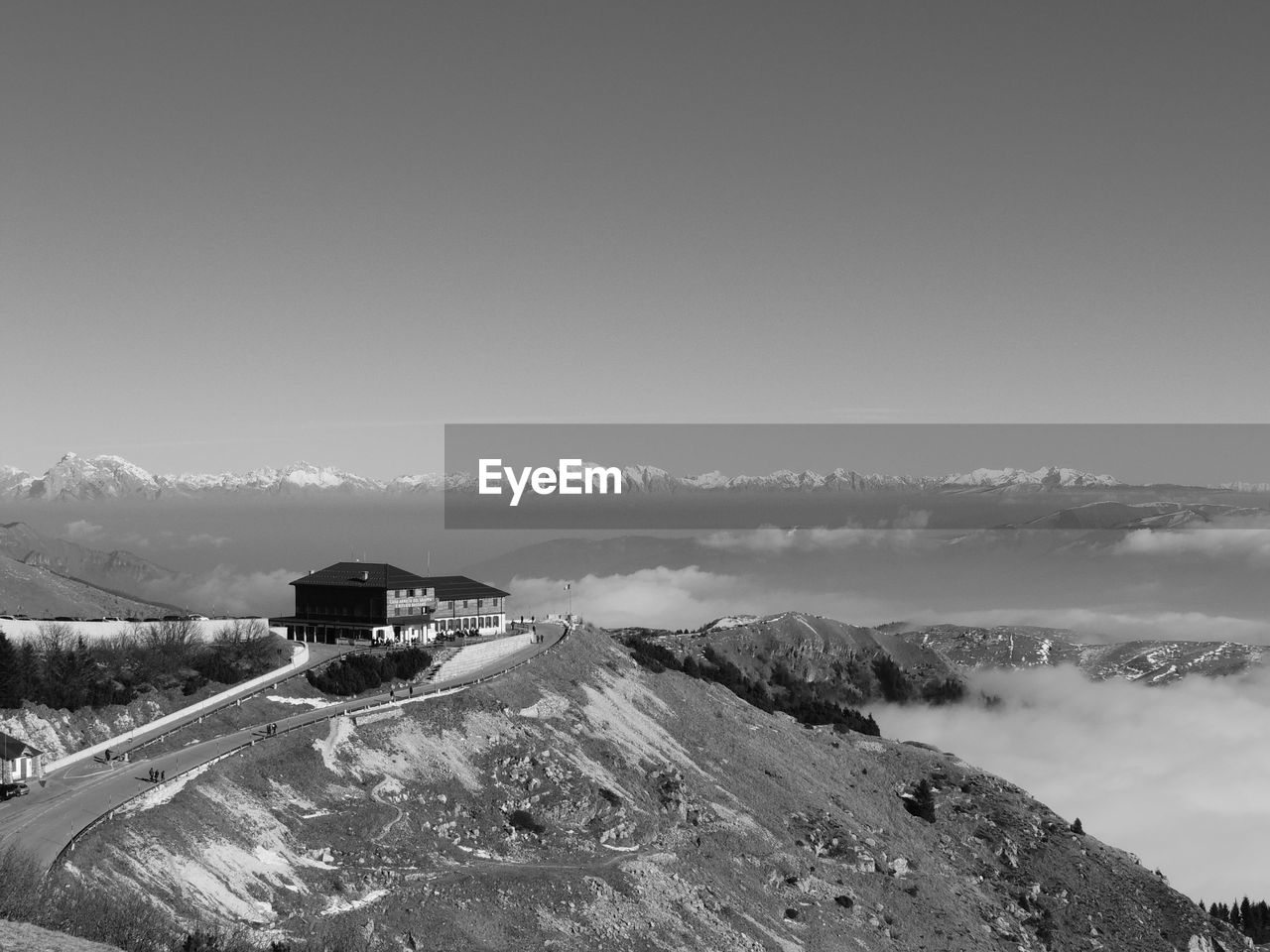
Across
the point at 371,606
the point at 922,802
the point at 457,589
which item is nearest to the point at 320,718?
the point at 371,606

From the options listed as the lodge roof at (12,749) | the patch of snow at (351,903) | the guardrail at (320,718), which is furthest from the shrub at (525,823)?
the lodge roof at (12,749)

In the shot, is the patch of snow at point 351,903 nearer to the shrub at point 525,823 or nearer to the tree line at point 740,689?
the shrub at point 525,823

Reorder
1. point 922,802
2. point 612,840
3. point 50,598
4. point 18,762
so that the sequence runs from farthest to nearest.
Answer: point 50,598
point 922,802
point 612,840
point 18,762

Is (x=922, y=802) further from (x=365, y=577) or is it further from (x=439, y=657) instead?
(x=365, y=577)

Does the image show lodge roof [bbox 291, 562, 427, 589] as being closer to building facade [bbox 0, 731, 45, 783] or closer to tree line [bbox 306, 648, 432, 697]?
tree line [bbox 306, 648, 432, 697]

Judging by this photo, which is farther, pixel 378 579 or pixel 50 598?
pixel 50 598

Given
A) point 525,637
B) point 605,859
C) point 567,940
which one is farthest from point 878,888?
point 525,637

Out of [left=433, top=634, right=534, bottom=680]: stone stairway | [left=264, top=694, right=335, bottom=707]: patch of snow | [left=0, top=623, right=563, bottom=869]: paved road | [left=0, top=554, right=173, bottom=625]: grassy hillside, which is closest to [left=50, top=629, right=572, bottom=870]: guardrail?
[left=0, top=623, right=563, bottom=869]: paved road
